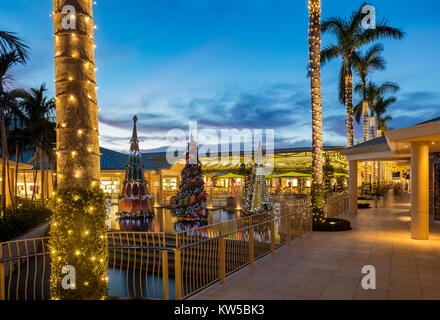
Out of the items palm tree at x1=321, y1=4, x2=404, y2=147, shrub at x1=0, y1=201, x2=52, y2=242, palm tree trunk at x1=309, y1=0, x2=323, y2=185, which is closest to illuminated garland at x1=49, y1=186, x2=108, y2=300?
shrub at x1=0, y1=201, x2=52, y2=242

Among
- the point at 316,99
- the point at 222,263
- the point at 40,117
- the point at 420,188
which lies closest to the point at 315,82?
the point at 316,99

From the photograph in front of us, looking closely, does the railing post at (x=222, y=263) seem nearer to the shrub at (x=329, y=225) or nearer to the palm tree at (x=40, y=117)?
the shrub at (x=329, y=225)

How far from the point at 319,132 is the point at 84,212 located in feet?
33.4

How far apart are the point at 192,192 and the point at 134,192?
3.39 metres

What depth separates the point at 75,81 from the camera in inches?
177

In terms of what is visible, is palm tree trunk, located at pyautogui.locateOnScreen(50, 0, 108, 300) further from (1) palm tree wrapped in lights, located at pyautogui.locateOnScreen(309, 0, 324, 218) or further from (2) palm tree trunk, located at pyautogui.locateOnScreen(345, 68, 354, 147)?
(2) palm tree trunk, located at pyautogui.locateOnScreen(345, 68, 354, 147)

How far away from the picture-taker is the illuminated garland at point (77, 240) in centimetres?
427

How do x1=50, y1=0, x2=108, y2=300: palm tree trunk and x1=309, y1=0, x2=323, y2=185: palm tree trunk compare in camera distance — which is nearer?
x1=50, y1=0, x2=108, y2=300: palm tree trunk

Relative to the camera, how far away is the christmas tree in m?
15.8

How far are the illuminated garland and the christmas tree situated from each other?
11.4 meters

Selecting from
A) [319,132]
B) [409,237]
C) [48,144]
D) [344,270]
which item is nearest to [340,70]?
[319,132]

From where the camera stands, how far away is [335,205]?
15836mm

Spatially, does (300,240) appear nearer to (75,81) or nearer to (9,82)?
(75,81)

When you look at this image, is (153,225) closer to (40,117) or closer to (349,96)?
(40,117)
